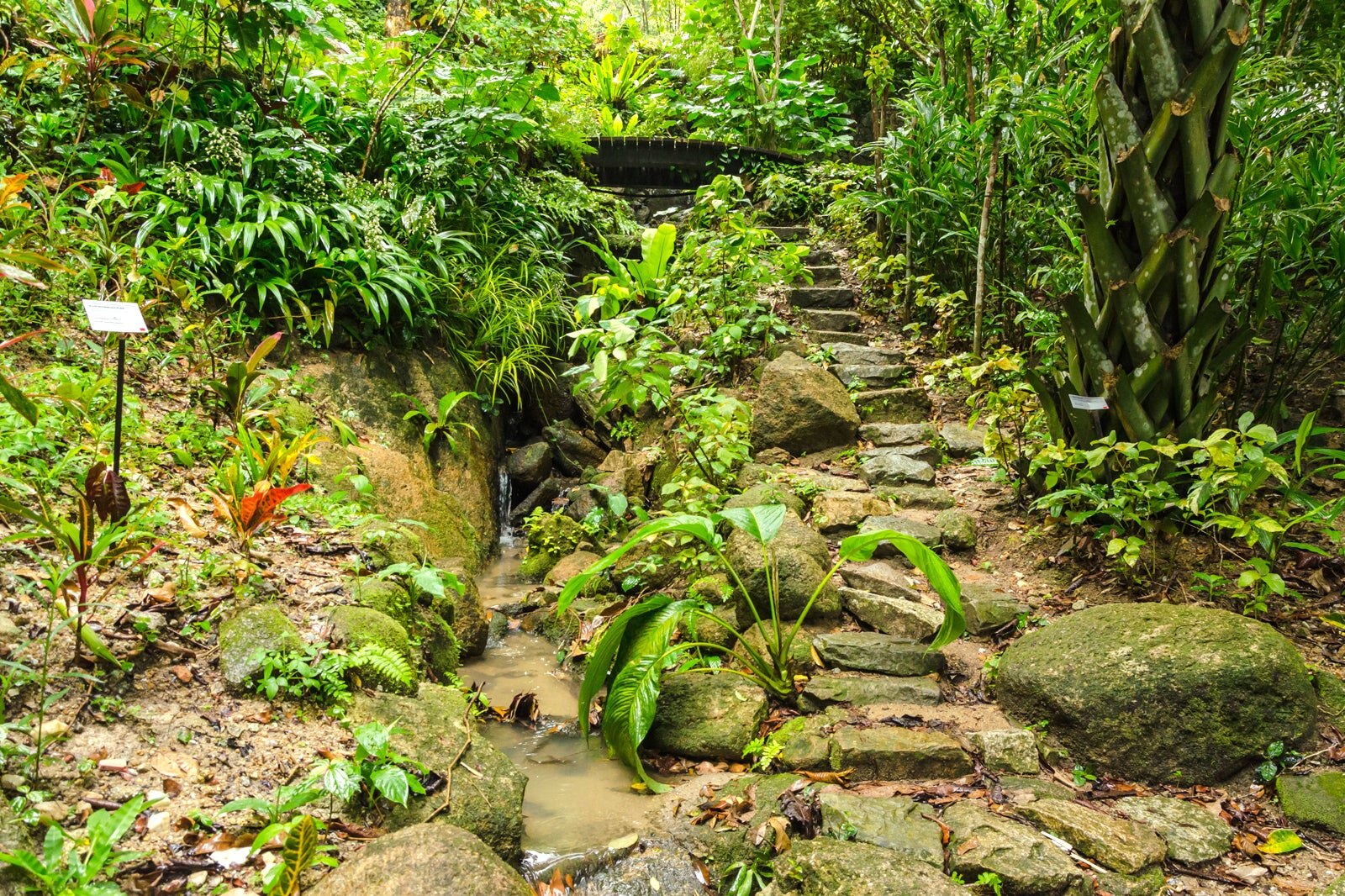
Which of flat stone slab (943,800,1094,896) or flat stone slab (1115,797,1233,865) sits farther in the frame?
flat stone slab (1115,797,1233,865)

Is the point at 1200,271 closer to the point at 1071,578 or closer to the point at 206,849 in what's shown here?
the point at 1071,578

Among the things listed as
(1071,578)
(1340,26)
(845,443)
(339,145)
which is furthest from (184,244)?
(1340,26)

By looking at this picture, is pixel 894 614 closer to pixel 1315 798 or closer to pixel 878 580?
pixel 878 580

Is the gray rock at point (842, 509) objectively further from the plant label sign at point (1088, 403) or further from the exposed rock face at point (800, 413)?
the plant label sign at point (1088, 403)

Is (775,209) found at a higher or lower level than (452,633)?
higher

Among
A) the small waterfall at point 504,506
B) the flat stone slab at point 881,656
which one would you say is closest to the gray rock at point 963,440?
the flat stone slab at point 881,656

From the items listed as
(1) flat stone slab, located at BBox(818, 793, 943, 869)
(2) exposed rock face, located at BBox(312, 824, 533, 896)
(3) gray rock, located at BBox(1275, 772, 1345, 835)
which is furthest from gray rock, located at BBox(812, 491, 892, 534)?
(2) exposed rock face, located at BBox(312, 824, 533, 896)

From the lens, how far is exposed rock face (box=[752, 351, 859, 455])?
179 inches

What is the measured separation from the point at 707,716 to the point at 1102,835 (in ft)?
3.99

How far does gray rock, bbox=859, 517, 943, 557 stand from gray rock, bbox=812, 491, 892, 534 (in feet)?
0.38

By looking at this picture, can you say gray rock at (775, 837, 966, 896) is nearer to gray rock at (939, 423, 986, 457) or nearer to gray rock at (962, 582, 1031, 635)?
gray rock at (962, 582, 1031, 635)

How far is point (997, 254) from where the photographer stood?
479 cm

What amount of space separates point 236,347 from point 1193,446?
464cm

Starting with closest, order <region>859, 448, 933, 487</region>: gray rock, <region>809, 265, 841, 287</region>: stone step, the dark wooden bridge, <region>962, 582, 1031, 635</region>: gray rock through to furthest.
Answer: <region>962, 582, 1031, 635</region>: gray rock → <region>859, 448, 933, 487</region>: gray rock → <region>809, 265, 841, 287</region>: stone step → the dark wooden bridge
